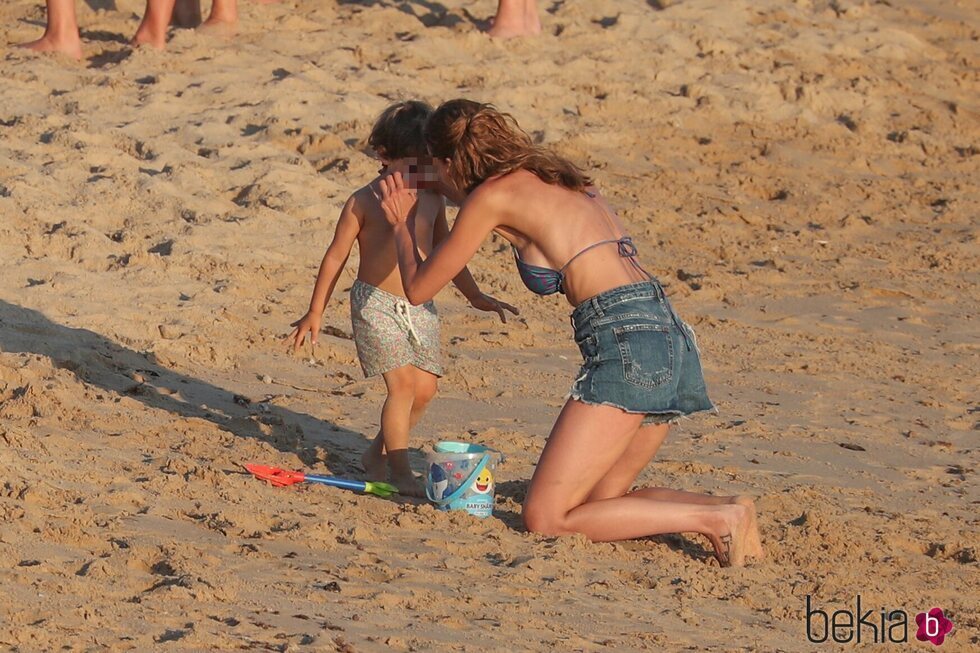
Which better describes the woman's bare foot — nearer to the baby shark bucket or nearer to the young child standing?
the young child standing

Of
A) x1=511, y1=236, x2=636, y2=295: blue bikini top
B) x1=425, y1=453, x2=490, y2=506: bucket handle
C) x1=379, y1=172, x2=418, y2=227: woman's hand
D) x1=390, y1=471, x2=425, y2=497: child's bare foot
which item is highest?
x1=379, y1=172, x2=418, y2=227: woman's hand

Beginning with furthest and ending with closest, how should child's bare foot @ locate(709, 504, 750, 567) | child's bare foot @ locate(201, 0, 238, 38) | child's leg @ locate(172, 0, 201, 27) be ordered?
1. child's leg @ locate(172, 0, 201, 27)
2. child's bare foot @ locate(201, 0, 238, 38)
3. child's bare foot @ locate(709, 504, 750, 567)

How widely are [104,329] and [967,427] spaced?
12.0 feet

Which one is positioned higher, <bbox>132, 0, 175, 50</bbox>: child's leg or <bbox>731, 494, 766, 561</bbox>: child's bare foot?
<bbox>132, 0, 175, 50</bbox>: child's leg

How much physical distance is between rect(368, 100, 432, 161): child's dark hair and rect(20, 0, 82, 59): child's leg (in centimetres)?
513

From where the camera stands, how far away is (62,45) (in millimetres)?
9391

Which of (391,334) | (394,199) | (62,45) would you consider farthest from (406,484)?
(62,45)

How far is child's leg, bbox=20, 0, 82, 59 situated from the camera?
936 centimetres

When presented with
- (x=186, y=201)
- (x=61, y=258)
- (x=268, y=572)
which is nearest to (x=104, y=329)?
(x=61, y=258)

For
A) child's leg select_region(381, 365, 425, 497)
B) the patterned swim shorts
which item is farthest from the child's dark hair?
child's leg select_region(381, 365, 425, 497)

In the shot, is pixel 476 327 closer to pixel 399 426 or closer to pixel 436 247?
pixel 399 426

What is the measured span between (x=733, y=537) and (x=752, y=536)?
0.08 meters

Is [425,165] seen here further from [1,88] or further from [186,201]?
[1,88]

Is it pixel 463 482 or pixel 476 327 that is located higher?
pixel 463 482
